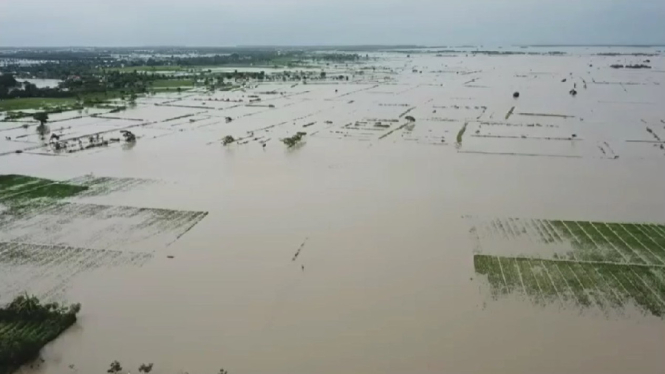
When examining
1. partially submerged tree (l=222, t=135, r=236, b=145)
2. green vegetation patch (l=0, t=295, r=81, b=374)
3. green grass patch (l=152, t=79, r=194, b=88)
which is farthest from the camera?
green grass patch (l=152, t=79, r=194, b=88)

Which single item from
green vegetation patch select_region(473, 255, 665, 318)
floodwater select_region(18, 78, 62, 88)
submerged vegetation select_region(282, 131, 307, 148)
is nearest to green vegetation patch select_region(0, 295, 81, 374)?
green vegetation patch select_region(473, 255, 665, 318)

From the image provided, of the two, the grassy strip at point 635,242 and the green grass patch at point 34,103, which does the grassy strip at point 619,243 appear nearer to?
the grassy strip at point 635,242

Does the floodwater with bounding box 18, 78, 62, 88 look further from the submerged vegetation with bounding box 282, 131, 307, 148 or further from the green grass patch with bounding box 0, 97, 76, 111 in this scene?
the submerged vegetation with bounding box 282, 131, 307, 148

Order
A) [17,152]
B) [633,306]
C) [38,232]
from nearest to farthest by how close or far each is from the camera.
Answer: [633,306]
[38,232]
[17,152]

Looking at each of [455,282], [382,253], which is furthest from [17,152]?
[455,282]

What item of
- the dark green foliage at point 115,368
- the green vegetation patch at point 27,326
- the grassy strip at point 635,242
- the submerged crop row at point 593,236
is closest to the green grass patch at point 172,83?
the submerged crop row at point 593,236

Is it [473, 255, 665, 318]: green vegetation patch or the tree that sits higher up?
the tree

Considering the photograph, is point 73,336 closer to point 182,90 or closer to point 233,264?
point 233,264
